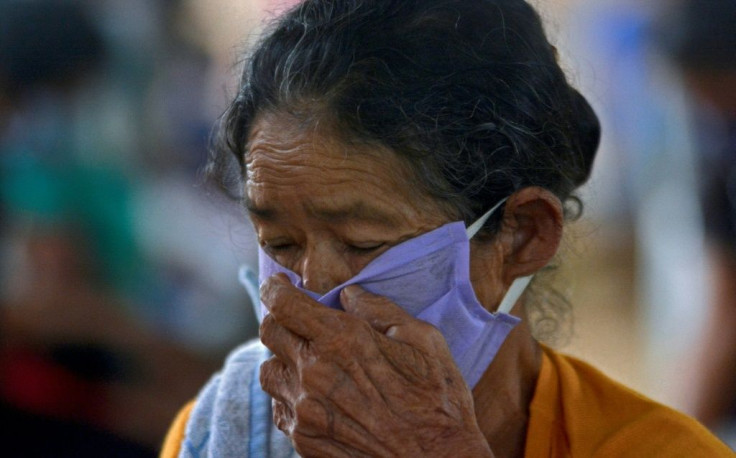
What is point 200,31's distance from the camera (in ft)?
18.4

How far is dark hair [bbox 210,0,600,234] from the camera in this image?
198 centimetres

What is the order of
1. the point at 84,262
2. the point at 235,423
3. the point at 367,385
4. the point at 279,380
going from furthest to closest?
the point at 84,262
the point at 235,423
the point at 279,380
the point at 367,385

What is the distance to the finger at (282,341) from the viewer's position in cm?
188

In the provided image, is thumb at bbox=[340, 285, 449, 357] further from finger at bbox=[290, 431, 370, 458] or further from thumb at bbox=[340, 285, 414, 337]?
finger at bbox=[290, 431, 370, 458]

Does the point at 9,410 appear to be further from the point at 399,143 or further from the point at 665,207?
the point at 665,207

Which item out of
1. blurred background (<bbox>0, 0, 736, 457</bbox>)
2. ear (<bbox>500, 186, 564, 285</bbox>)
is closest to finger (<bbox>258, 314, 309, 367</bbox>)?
ear (<bbox>500, 186, 564, 285</bbox>)

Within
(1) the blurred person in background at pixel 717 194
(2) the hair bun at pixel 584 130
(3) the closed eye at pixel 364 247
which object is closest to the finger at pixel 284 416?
(3) the closed eye at pixel 364 247

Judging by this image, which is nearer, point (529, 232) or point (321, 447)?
point (321, 447)

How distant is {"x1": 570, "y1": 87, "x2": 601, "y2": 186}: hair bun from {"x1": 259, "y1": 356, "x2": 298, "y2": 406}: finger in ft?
2.99

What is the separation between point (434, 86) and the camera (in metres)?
2.00

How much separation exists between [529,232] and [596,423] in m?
0.48

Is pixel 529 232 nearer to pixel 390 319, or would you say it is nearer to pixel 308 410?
pixel 390 319

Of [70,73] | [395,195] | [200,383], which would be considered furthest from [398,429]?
[70,73]

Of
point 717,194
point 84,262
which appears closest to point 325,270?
point 717,194
